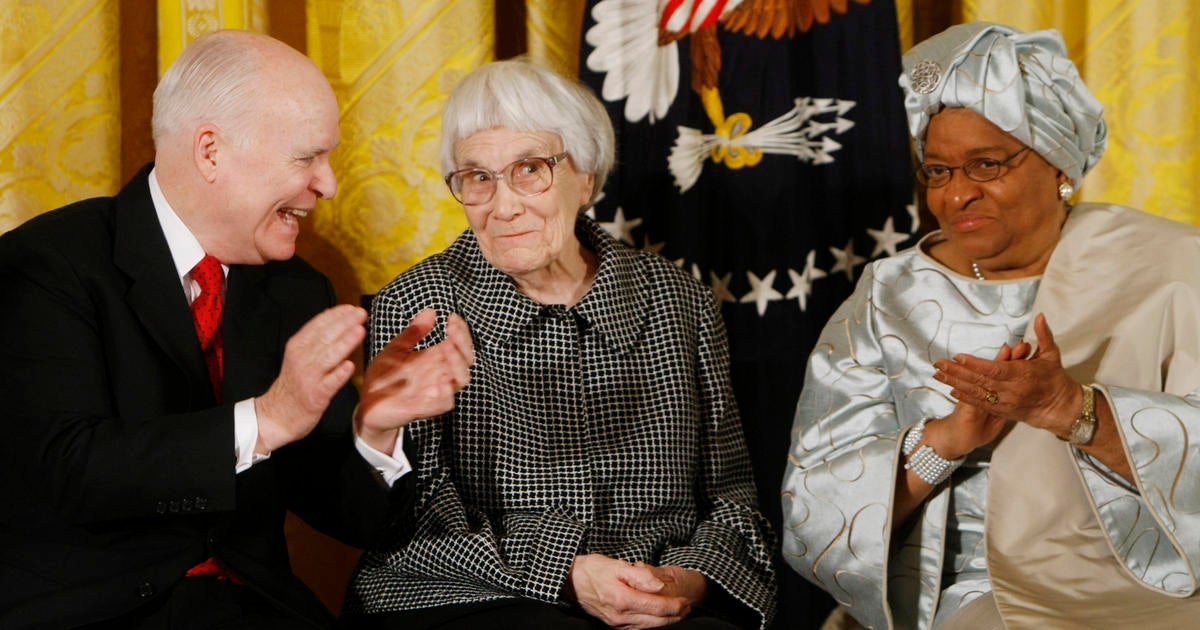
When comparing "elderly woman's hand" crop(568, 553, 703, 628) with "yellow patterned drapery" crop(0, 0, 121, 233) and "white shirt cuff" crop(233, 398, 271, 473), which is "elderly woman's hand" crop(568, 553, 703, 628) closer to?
"white shirt cuff" crop(233, 398, 271, 473)

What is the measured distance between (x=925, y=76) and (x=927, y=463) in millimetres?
634

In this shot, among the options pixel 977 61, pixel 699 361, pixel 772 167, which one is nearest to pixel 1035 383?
pixel 977 61

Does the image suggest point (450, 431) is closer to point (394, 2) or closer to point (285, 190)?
point (285, 190)

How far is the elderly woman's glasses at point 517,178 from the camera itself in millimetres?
2355

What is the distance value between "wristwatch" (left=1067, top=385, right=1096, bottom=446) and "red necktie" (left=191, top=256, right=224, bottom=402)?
4.30 feet

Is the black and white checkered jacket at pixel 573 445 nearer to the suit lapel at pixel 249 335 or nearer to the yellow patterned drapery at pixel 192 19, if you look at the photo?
the suit lapel at pixel 249 335

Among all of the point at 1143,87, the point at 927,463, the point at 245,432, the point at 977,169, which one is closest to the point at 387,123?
the point at 245,432

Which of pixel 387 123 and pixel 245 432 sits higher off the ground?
pixel 387 123

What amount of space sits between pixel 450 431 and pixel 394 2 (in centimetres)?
92

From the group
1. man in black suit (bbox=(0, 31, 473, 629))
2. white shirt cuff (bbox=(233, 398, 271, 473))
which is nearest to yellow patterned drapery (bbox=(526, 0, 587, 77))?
man in black suit (bbox=(0, 31, 473, 629))

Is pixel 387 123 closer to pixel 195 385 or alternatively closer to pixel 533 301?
pixel 533 301

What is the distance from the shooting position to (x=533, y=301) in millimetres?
2391

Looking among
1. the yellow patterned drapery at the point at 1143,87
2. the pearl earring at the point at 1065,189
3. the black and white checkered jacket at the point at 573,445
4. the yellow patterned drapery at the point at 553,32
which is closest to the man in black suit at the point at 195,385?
the black and white checkered jacket at the point at 573,445

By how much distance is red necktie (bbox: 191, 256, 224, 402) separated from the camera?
2090 mm
